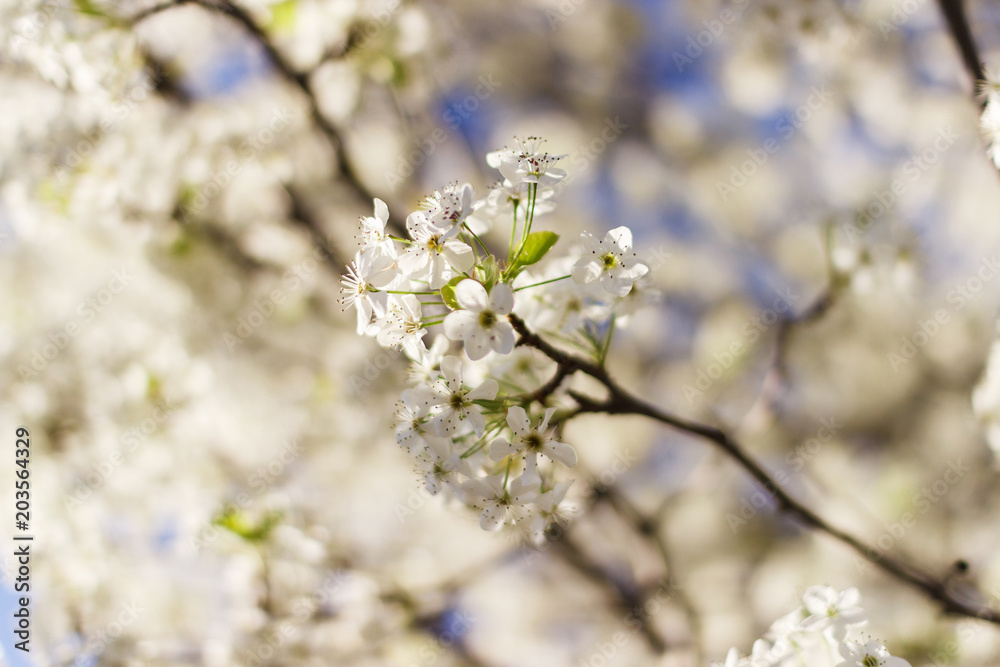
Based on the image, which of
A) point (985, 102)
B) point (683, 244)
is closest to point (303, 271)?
point (683, 244)

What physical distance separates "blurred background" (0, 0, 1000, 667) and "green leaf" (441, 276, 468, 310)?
0.87 meters

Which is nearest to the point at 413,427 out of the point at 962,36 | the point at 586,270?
the point at 586,270

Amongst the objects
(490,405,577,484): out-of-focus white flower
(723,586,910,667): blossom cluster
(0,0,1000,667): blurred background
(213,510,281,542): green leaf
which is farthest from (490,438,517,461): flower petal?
(213,510,281,542): green leaf

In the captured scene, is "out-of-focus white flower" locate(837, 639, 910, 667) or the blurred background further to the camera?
the blurred background

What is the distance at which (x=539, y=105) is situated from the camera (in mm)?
2252

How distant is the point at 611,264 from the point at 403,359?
112cm

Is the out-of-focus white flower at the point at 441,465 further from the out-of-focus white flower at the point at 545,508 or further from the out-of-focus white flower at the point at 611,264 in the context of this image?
the out-of-focus white flower at the point at 611,264

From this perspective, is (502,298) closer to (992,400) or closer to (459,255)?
(459,255)

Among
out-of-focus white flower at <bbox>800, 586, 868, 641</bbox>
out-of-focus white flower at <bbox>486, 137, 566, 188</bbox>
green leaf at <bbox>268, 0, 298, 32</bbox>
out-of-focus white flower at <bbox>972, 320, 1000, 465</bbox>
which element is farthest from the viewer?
green leaf at <bbox>268, 0, 298, 32</bbox>

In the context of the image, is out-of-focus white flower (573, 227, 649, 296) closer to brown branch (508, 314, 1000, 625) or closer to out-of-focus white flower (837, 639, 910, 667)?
brown branch (508, 314, 1000, 625)

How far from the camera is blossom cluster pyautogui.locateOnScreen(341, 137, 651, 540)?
0.57m

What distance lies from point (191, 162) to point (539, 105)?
136 centimetres

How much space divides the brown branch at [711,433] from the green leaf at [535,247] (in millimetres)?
66

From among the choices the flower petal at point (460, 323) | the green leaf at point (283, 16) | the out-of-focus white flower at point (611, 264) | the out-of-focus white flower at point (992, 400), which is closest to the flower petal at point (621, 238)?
the out-of-focus white flower at point (611, 264)
